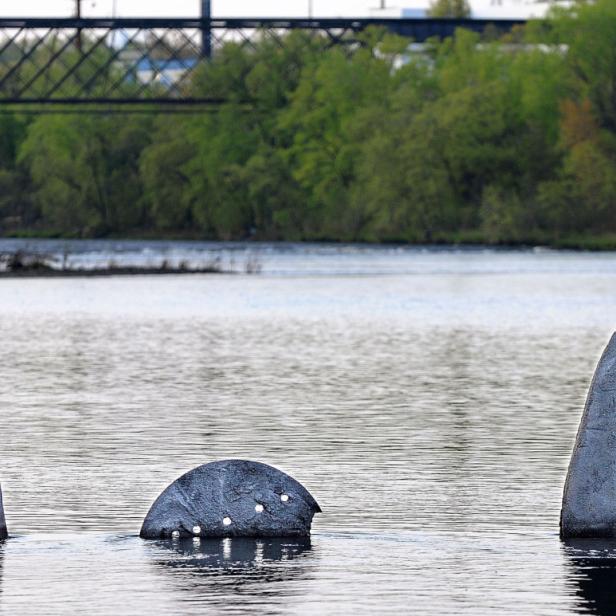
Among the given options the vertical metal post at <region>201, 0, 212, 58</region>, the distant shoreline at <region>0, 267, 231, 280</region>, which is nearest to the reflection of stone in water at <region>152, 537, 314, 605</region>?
the distant shoreline at <region>0, 267, 231, 280</region>

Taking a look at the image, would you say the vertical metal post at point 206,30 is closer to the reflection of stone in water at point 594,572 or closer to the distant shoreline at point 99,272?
the distant shoreline at point 99,272

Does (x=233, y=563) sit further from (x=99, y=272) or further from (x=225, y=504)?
(x=99, y=272)

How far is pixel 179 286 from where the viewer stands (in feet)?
244

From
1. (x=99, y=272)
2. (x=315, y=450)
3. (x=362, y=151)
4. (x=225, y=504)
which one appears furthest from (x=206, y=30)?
(x=225, y=504)

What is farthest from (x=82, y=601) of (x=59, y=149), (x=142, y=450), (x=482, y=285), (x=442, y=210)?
(x=59, y=149)

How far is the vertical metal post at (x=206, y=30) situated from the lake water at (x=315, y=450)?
72323 millimetres

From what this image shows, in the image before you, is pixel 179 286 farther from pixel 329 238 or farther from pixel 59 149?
pixel 59 149

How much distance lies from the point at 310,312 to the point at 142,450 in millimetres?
33360

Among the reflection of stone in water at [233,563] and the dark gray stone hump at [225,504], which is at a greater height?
the dark gray stone hump at [225,504]

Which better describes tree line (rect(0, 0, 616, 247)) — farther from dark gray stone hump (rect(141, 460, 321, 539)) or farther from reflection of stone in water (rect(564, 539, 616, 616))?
reflection of stone in water (rect(564, 539, 616, 616))

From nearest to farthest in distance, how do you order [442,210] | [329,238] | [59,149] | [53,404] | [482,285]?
[53,404], [482,285], [442,210], [329,238], [59,149]

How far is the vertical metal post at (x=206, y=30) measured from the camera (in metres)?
124

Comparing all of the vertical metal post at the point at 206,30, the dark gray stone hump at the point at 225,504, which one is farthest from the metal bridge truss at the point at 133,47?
the dark gray stone hump at the point at 225,504

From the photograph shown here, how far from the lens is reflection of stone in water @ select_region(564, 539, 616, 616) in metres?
11.8
